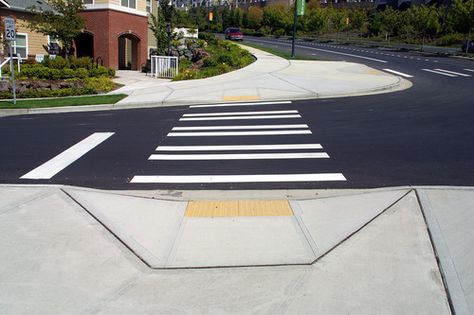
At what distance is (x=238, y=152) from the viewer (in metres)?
9.34

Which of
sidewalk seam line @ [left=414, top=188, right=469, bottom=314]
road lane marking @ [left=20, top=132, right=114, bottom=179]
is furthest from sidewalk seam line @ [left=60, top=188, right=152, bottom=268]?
sidewalk seam line @ [left=414, top=188, right=469, bottom=314]

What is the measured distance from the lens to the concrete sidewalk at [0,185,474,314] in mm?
4156

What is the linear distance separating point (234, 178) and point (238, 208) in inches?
56.1

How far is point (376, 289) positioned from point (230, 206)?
2493 mm

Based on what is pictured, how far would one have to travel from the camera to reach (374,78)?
850 inches

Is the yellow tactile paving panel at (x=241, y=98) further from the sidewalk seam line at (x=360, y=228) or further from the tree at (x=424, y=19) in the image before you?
the tree at (x=424, y=19)

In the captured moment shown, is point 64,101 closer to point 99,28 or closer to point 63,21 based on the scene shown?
point 63,21

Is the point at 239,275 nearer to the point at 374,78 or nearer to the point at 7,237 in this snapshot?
the point at 7,237

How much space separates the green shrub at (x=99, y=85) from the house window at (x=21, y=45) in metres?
7.94

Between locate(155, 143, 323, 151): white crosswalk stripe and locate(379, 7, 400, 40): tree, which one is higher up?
locate(379, 7, 400, 40): tree

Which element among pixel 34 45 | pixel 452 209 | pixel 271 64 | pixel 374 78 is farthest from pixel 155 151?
pixel 34 45

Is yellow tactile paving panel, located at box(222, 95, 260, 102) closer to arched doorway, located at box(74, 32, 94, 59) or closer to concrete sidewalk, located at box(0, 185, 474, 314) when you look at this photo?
concrete sidewalk, located at box(0, 185, 474, 314)

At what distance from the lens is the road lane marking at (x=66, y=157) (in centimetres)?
806

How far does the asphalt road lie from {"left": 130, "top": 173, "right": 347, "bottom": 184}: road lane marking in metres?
0.02
